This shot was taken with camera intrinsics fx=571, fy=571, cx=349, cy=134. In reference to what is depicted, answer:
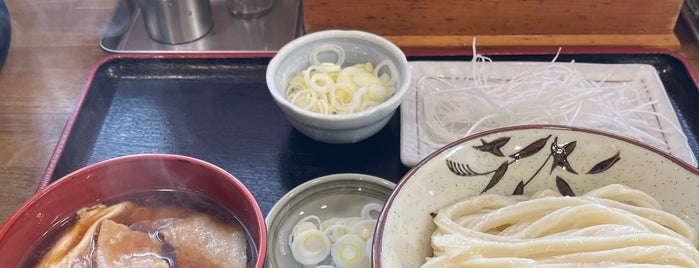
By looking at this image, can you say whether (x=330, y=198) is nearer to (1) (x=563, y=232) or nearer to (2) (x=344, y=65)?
(2) (x=344, y=65)

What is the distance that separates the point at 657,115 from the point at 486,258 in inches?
32.3

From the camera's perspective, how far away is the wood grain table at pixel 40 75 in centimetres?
159

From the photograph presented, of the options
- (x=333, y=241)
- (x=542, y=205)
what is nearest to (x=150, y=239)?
(x=333, y=241)

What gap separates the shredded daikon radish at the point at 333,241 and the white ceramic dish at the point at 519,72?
0.23 meters

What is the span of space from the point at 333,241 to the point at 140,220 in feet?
1.40

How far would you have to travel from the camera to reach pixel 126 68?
1.79 meters

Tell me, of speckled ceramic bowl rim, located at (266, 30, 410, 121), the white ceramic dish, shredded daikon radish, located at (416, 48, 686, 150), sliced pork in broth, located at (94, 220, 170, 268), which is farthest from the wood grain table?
speckled ceramic bowl rim, located at (266, 30, 410, 121)

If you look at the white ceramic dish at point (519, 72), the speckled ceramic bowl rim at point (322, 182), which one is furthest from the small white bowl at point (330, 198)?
the white ceramic dish at point (519, 72)

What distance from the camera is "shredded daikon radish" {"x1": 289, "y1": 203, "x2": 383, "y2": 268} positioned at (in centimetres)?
126

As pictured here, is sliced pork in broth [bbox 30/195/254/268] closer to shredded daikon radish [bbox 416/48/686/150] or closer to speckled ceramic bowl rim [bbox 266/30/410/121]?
speckled ceramic bowl rim [bbox 266/30/410/121]

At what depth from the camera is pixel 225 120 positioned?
1.65 meters

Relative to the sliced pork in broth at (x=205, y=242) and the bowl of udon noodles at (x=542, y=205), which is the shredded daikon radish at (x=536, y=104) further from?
the sliced pork in broth at (x=205, y=242)

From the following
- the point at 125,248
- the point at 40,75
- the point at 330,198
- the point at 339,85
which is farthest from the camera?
the point at 40,75

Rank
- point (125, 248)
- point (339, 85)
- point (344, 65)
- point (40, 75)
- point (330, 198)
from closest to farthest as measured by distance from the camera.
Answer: point (125, 248) → point (330, 198) → point (339, 85) → point (344, 65) → point (40, 75)
